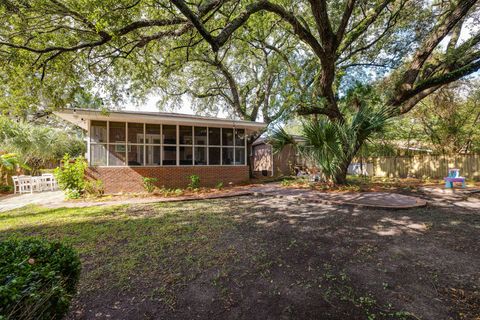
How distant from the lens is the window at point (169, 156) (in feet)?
34.0

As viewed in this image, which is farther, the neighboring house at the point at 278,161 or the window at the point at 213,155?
the neighboring house at the point at 278,161

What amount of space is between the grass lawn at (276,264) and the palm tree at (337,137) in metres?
2.89

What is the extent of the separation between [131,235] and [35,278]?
9.83 ft

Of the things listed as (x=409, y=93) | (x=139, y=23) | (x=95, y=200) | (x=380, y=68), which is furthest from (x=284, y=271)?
(x=380, y=68)

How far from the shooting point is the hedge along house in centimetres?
913

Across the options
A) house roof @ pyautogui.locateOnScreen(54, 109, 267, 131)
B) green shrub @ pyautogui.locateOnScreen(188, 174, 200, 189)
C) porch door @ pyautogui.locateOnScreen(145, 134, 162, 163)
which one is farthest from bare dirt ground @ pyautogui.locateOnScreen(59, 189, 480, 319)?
porch door @ pyautogui.locateOnScreen(145, 134, 162, 163)

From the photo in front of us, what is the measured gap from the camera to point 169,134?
10.5m

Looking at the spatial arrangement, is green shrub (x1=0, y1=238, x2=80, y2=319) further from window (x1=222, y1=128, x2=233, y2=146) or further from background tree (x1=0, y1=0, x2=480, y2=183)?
window (x1=222, y1=128, x2=233, y2=146)

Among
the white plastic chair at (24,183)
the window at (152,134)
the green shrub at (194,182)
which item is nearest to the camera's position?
the window at (152,134)

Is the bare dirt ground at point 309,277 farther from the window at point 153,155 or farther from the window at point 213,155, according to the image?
the window at point 213,155

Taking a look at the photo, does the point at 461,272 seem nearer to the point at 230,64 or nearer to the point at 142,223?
the point at 142,223

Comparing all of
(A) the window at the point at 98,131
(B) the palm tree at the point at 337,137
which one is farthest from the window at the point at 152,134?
(B) the palm tree at the point at 337,137

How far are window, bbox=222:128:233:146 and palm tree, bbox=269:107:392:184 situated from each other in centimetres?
380

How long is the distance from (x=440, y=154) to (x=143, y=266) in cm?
1684
